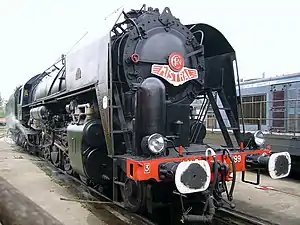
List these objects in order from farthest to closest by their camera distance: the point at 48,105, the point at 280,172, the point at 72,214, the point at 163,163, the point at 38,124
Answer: the point at 38,124 < the point at 48,105 < the point at 72,214 < the point at 280,172 < the point at 163,163

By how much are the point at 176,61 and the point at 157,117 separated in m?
1.46

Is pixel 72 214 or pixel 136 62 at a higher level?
pixel 136 62

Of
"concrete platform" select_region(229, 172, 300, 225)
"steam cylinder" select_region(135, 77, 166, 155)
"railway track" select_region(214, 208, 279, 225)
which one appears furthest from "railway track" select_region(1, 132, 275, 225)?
"steam cylinder" select_region(135, 77, 166, 155)

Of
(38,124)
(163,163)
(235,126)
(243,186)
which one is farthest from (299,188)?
(38,124)

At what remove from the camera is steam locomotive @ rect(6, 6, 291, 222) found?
15.6 ft

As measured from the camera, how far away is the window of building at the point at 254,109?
11.1 meters

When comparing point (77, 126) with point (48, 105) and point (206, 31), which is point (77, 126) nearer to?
point (206, 31)

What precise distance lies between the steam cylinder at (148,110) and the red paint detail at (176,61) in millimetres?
1125

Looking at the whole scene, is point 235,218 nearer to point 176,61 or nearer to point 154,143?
point 154,143

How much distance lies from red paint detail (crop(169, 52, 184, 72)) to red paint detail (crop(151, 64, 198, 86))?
0.06 meters

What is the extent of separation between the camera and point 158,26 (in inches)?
239

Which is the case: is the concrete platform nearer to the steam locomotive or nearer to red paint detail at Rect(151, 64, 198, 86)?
the steam locomotive

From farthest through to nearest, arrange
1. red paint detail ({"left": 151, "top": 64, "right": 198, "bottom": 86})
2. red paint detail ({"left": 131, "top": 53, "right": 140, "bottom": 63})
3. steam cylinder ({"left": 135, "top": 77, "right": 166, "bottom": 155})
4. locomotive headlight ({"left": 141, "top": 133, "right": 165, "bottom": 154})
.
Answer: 1. red paint detail ({"left": 151, "top": 64, "right": 198, "bottom": 86})
2. red paint detail ({"left": 131, "top": 53, "right": 140, "bottom": 63})
3. steam cylinder ({"left": 135, "top": 77, "right": 166, "bottom": 155})
4. locomotive headlight ({"left": 141, "top": 133, "right": 165, "bottom": 154})

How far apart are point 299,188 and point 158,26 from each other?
5.25m
